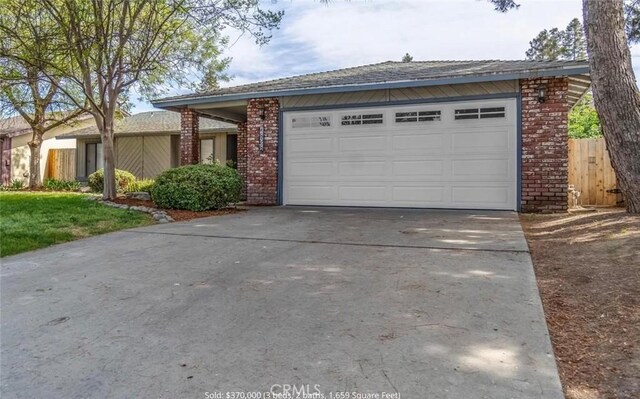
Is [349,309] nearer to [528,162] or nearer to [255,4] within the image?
[528,162]

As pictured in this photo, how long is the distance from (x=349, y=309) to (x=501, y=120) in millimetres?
6919

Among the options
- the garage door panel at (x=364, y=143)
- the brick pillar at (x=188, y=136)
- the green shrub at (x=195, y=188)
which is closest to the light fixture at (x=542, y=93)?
the garage door panel at (x=364, y=143)

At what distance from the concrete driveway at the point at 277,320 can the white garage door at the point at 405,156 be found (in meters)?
3.74

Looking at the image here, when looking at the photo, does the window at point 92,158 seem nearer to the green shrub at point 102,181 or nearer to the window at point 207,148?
the green shrub at point 102,181

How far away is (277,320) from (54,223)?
18.3 ft

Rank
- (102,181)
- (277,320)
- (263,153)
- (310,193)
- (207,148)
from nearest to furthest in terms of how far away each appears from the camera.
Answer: (277,320)
(310,193)
(263,153)
(102,181)
(207,148)

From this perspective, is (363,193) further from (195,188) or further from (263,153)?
(195,188)

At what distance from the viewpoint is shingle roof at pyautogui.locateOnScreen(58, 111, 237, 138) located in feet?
56.5

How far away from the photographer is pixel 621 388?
1960 mm

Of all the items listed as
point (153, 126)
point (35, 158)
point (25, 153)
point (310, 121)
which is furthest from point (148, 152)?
point (310, 121)

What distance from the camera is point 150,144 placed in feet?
61.6

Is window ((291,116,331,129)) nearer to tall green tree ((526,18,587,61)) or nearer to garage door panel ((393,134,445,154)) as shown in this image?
garage door panel ((393,134,445,154))

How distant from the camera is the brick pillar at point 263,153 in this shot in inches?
404

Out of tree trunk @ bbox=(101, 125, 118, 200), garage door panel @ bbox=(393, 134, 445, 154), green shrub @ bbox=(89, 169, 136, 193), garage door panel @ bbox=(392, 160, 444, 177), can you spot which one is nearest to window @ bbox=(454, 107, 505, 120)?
garage door panel @ bbox=(393, 134, 445, 154)
